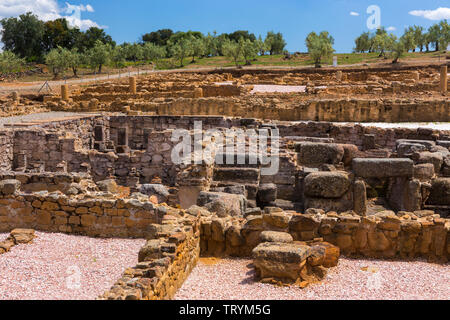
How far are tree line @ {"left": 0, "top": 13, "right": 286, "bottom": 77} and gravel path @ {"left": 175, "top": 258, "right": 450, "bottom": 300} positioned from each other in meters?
47.6

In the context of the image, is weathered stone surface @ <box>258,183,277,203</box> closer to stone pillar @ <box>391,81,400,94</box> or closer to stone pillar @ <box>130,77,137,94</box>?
stone pillar @ <box>391,81,400,94</box>

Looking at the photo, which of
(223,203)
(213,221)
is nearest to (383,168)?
(223,203)

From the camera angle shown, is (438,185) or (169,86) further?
(169,86)

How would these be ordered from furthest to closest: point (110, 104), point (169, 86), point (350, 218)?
point (169, 86) → point (110, 104) → point (350, 218)

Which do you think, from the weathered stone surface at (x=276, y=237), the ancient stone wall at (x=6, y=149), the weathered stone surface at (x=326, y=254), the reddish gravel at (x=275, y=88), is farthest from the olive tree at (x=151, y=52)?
the weathered stone surface at (x=326, y=254)

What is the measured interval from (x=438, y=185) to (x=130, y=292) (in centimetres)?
885

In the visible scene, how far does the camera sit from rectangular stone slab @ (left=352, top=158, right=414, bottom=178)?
1074 cm

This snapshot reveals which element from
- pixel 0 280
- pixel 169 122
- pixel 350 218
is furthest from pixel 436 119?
pixel 0 280

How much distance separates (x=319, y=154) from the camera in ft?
42.6

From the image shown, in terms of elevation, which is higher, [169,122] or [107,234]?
[169,122]

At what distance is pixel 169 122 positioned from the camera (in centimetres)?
2288

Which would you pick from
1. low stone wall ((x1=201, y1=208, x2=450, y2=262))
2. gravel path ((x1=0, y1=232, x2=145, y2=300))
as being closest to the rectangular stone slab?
low stone wall ((x1=201, y1=208, x2=450, y2=262))

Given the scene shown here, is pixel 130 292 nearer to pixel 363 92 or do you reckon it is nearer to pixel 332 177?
pixel 332 177

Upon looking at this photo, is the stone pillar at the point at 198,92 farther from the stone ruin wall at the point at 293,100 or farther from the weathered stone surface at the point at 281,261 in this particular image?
the weathered stone surface at the point at 281,261
